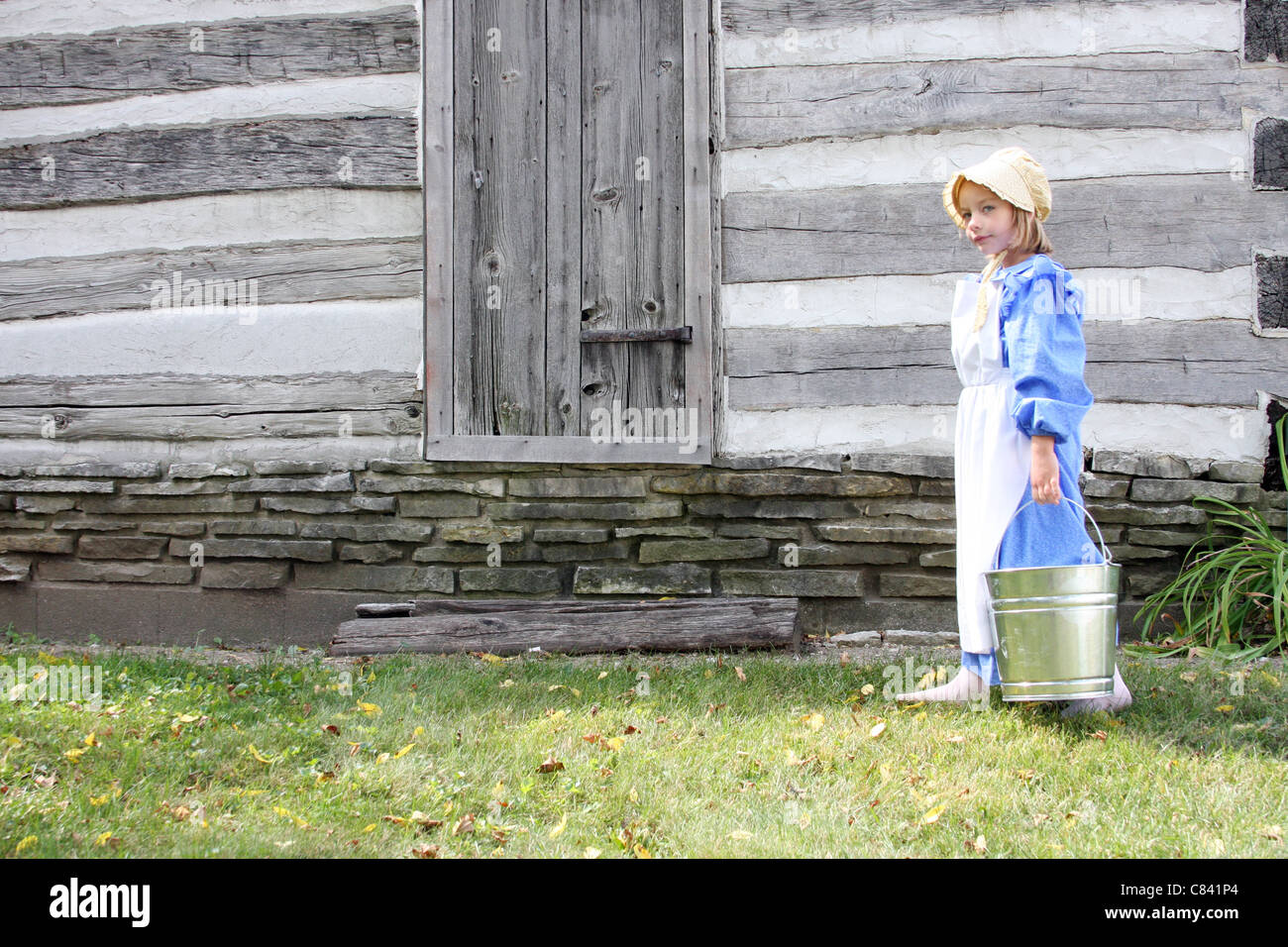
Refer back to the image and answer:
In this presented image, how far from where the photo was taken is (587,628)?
4.27 m

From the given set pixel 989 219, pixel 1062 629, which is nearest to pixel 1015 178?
pixel 989 219

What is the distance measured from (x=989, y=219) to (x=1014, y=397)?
555mm

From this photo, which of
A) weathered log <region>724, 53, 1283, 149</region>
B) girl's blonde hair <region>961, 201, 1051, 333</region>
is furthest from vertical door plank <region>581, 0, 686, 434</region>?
girl's blonde hair <region>961, 201, 1051, 333</region>

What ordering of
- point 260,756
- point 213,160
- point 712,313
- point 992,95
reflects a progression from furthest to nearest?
1. point 213,160
2. point 712,313
3. point 992,95
4. point 260,756

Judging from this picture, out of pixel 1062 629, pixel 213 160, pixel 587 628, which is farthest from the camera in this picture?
pixel 213 160

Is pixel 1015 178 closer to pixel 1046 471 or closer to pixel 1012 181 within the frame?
pixel 1012 181

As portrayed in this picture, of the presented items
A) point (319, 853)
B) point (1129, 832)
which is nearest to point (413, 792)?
point (319, 853)

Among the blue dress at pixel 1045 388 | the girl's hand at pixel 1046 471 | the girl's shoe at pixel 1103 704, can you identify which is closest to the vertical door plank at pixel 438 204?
the blue dress at pixel 1045 388

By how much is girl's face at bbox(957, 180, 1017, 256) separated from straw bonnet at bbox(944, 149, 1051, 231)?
47 millimetres

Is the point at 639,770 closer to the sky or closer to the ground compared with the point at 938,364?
closer to the ground

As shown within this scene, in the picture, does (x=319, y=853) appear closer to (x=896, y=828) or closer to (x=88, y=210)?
(x=896, y=828)

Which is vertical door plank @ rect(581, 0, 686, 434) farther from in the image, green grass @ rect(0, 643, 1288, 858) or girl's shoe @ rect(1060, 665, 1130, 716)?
girl's shoe @ rect(1060, 665, 1130, 716)

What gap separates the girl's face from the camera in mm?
3107

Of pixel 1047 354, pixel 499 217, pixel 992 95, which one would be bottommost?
pixel 1047 354
